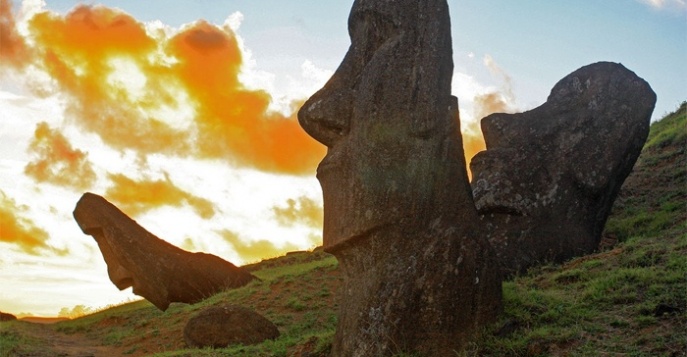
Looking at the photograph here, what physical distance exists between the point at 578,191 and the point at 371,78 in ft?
31.5

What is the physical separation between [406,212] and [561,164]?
957 cm

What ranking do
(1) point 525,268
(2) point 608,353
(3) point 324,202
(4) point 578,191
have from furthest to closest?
(4) point 578,191, (1) point 525,268, (3) point 324,202, (2) point 608,353

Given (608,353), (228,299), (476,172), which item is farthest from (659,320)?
(228,299)

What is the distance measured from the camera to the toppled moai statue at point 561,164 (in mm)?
20094

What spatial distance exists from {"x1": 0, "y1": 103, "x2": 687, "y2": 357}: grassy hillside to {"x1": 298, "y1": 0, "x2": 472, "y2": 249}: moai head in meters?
2.50

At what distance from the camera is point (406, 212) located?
12.8 metres

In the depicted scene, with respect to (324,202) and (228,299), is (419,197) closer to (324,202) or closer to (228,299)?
(324,202)

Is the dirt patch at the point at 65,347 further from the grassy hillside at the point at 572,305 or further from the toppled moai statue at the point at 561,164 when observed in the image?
the toppled moai statue at the point at 561,164

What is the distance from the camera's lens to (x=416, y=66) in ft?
44.1

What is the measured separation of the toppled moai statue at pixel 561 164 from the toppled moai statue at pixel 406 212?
6.73 meters

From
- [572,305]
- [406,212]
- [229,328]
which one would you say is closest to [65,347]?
[229,328]

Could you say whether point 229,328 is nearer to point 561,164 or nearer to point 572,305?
point 572,305

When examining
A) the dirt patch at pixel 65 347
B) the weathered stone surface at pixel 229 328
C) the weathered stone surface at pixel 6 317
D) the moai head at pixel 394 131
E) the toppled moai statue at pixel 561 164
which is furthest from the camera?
the weathered stone surface at pixel 6 317

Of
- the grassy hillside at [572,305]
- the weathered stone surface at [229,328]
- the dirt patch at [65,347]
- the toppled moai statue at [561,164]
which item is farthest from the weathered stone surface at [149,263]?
the toppled moai statue at [561,164]
